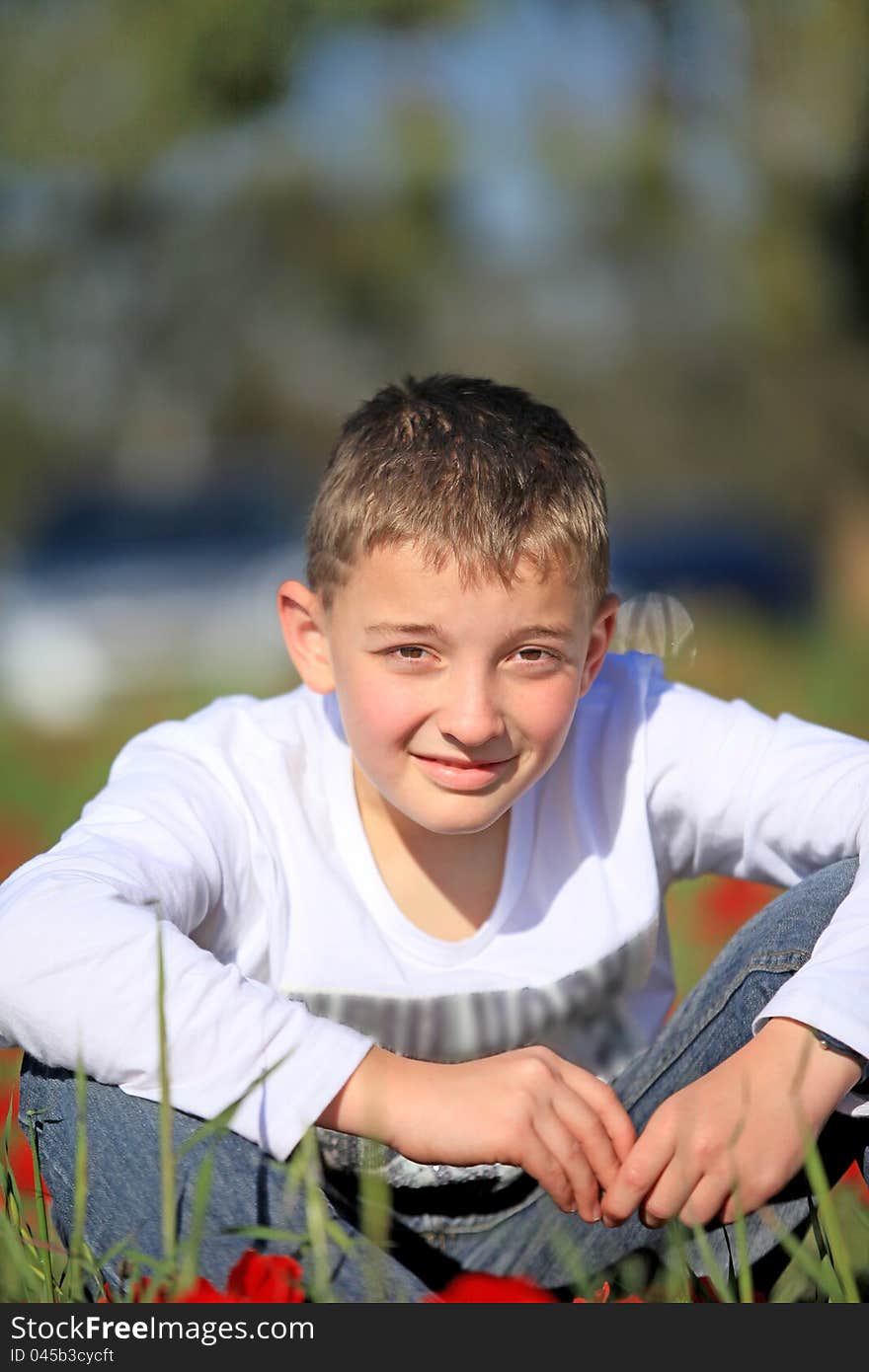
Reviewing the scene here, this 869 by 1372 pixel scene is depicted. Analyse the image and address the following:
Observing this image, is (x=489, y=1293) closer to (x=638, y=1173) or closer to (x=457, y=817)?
(x=638, y=1173)

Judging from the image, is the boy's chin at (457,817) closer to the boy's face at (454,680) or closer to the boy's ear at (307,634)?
the boy's face at (454,680)

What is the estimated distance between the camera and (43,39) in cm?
986

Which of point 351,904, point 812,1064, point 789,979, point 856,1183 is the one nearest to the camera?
point 812,1064

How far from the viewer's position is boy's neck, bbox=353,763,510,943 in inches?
73.0

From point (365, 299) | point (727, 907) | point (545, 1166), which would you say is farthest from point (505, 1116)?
point (365, 299)

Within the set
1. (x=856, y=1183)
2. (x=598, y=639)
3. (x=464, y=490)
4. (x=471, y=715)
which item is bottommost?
(x=856, y=1183)

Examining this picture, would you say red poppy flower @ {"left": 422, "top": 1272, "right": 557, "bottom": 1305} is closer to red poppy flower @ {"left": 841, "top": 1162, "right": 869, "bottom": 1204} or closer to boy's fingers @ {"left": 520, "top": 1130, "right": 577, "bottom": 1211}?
boy's fingers @ {"left": 520, "top": 1130, "right": 577, "bottom": 1211}

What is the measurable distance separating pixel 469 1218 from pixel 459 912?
1.19 feet

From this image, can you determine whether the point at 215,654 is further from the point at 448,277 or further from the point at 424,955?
the point at 424,955

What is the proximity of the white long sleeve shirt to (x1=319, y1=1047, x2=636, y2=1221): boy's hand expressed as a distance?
44 mm

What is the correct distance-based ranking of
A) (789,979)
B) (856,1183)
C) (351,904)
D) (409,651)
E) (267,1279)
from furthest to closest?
(856,1183)
(351,904)
(409,651)
(789,979)
(267,1279)


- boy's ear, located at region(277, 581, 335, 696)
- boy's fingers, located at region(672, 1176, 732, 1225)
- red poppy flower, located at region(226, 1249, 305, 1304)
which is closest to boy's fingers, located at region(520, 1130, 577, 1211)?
boy's fingers, located at region(672, 1176, 732, 1225)

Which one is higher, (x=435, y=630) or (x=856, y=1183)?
(x=435, y=630)

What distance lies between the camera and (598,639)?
71.9 inches
